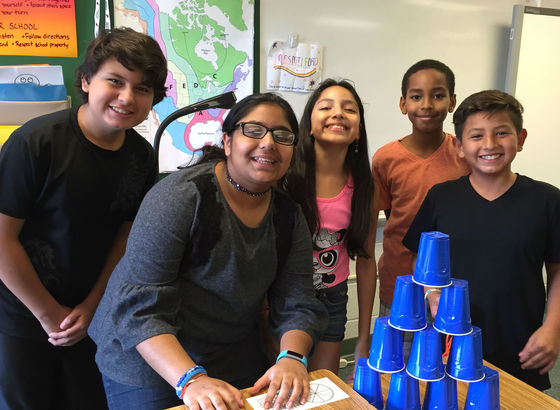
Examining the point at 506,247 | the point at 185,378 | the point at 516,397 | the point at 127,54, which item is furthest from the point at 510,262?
the point at 127,54

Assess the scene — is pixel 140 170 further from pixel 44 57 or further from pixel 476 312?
pixel 476 312

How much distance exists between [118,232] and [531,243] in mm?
1230

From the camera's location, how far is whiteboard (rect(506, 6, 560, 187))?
289 centimetres

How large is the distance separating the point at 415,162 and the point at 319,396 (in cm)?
110

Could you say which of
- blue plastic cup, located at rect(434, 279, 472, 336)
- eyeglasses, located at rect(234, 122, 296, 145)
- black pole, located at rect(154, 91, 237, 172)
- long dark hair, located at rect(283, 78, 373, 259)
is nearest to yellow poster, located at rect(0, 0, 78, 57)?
black pole, located at rect(154, 91, 237, 172)

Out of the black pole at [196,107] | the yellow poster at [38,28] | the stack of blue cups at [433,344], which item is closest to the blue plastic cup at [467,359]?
the stack of blue cups at [433,344]

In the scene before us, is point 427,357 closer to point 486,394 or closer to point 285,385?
point 486,394

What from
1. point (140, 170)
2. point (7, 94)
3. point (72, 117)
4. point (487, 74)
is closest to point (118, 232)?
point (140, 170)

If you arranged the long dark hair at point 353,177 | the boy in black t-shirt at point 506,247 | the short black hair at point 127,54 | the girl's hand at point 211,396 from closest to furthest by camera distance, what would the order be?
Answer: the girl's hand at point 211,396
the short black hair at point 127,54
the boy in black t-shirt at point 506,247
the long dark hair at point 353,177

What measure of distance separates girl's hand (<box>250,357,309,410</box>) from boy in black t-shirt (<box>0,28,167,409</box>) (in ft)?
2.16

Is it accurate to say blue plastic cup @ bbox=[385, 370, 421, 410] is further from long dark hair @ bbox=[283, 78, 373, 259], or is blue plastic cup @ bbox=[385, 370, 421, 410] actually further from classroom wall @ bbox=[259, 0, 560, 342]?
classroom wall @ bbox=[259, 0, 560, 342]

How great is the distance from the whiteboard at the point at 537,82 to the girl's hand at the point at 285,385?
2670 mm

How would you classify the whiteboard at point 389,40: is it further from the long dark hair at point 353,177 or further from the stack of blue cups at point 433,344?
the stack of blue cups at point 433,344

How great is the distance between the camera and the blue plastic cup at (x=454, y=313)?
0.89 meters
